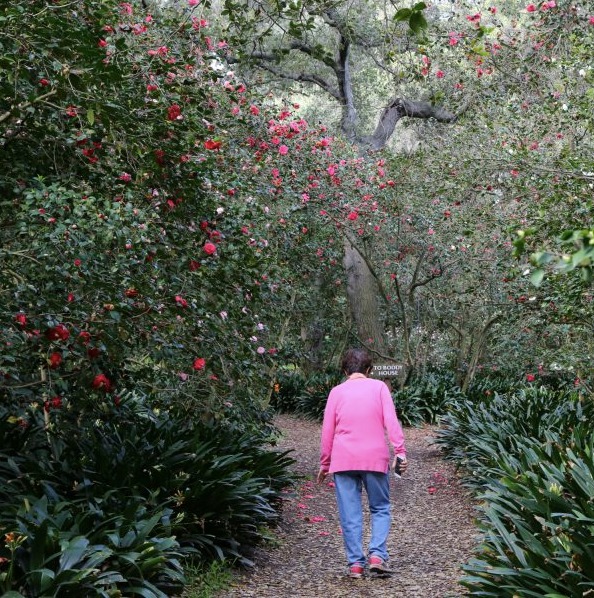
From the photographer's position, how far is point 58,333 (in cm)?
438

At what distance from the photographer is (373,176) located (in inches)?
432

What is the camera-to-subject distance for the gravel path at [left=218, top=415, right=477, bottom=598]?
5523 mm

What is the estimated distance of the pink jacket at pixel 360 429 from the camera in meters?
5.51

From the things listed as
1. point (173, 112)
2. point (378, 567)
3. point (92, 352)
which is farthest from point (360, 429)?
point (173, 112)

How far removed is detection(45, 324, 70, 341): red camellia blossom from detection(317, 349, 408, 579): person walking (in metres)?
2.00

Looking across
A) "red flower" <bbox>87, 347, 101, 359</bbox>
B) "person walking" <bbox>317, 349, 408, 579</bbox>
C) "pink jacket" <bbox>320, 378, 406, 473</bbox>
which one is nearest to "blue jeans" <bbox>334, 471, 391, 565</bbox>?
"person walking" <bbox>317, 349, 408, 579</bbox>

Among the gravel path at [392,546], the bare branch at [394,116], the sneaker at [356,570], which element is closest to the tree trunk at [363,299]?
the bare branch at [394,116]

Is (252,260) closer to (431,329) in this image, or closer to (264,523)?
(264,523)

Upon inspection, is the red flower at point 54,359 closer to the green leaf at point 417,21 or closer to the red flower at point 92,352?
the red flower at point 92,352

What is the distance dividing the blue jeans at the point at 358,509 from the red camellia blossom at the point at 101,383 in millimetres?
1751

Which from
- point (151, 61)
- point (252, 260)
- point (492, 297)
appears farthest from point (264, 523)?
point (492, 297)

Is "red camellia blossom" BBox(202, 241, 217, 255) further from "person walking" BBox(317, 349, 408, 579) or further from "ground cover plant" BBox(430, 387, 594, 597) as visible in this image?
"ground cover plant" BBox(430, 387, 594, 597)

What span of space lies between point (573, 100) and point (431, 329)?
11122mm

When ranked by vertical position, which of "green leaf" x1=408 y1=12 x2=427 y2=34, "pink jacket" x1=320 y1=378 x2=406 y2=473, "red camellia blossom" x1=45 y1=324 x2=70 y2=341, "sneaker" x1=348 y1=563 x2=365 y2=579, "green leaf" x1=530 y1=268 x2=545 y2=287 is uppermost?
"green leaf" x1=408 y1=12 x2=427 y2=34
